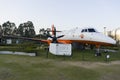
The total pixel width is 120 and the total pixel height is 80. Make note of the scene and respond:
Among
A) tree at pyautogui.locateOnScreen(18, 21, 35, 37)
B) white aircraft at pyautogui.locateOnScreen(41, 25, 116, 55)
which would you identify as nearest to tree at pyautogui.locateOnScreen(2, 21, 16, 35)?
tree at pyautogui.locateOnScreen(18, 21, 35, 37)

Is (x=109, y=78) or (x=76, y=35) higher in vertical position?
(x=76, y=35)

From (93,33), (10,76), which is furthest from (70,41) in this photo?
(10,76)

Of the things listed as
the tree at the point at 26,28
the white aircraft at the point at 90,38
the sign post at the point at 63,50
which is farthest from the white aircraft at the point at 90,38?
the tree at the point at 26,28

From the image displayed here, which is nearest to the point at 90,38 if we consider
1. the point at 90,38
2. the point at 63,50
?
the point at 90,38

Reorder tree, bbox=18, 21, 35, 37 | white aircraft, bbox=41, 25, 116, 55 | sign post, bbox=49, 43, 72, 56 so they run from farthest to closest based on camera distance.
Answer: tree, bbox=18, 21, 35, 37 < white aircraft, bbox=41, 25, 116, 55 < sign post, bbox=49, 43, 72, 56

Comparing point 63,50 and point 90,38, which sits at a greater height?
point 90,38

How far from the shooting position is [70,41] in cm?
3097

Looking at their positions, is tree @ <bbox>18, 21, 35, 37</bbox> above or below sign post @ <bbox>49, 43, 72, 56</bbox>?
above

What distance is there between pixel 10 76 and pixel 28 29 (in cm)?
10528

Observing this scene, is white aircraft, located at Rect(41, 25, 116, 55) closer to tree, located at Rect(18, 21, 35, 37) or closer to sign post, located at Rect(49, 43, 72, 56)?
sign post, located at Rect(49, 43, 72, 56)

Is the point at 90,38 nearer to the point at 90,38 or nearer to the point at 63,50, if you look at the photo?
the point at 90,38

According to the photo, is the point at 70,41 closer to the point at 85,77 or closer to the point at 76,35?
the point at 76,35

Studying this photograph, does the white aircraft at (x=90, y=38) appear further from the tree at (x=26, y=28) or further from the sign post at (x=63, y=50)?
the tree at (x=26, y=28)

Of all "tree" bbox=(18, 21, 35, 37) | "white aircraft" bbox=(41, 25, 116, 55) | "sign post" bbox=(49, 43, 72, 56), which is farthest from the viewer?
"tree" bbox=(18, 21, 35, 37)
